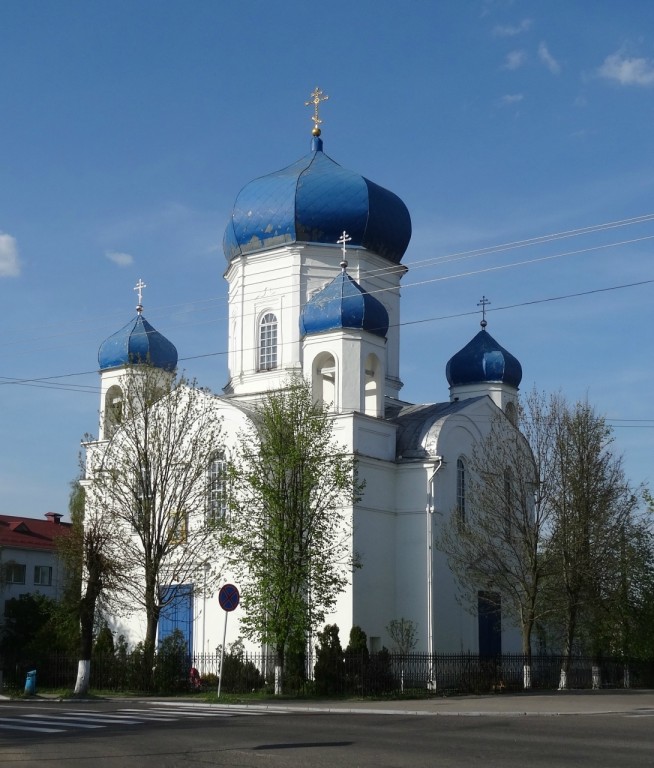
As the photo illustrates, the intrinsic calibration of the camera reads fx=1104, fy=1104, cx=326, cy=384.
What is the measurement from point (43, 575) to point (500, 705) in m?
31.1

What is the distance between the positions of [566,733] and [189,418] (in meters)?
15.3

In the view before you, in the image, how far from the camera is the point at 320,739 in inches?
512

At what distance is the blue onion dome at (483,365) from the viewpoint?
34.9 metres

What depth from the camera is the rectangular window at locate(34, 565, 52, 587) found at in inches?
1855

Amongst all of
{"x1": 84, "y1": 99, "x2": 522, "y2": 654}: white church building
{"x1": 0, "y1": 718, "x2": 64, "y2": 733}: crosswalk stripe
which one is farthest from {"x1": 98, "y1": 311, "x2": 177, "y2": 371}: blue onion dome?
{"x1": 0, "y1": 718, "x2": 64, "y2": 733}: crosswalk stripe

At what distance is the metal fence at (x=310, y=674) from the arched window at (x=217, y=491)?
3.55 metres

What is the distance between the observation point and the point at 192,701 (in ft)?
73.2

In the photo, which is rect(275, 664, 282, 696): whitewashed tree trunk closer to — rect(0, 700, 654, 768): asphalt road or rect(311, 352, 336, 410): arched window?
rect(0, 700, 654, 768): asphalt road

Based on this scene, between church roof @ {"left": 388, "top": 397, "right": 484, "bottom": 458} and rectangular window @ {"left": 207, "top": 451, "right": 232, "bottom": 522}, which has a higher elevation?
church roof @ {"left": 388, "top": 397, "right": 484, "bottom": 458}

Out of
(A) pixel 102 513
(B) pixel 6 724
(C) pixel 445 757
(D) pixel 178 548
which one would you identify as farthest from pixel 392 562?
(C) pixel 445 757

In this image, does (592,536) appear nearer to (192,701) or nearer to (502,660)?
(502,660)

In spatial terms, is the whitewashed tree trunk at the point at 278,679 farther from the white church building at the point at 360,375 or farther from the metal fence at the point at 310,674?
the white church building at the point at 360,375

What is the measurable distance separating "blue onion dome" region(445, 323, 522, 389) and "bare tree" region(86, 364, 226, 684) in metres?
10.1

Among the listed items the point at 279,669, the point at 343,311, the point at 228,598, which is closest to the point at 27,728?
the point at 228,598
